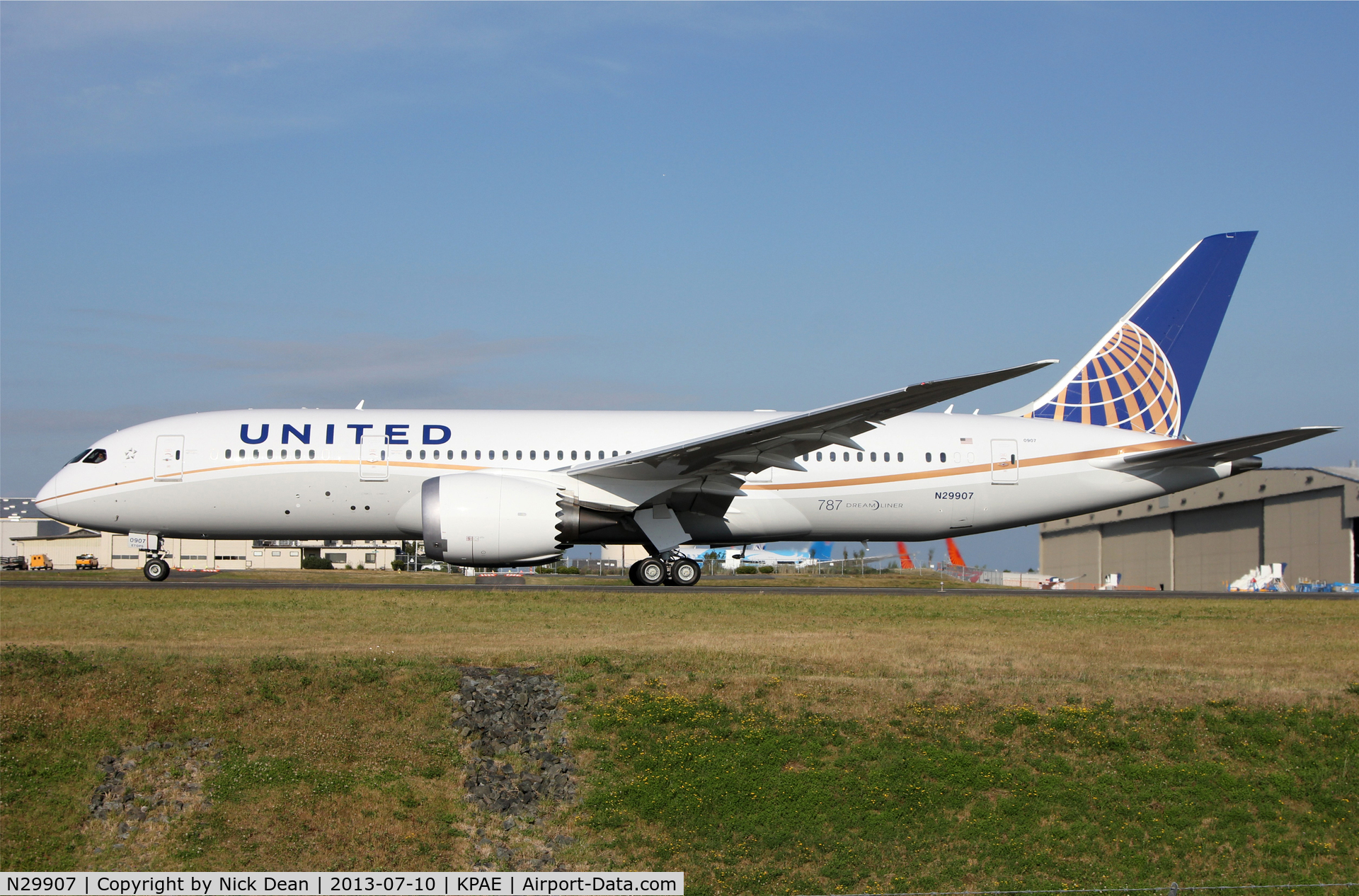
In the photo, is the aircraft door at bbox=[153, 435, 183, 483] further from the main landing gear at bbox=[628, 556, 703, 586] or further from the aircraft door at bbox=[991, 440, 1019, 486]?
the aircraft door at bbox=[991, 440, 1019, 486]

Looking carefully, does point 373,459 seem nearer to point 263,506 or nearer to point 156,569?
point 263,506

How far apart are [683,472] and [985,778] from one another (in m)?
10.7

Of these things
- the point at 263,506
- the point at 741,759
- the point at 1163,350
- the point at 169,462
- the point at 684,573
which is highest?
the point at 1163,350

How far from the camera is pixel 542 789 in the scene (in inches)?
458

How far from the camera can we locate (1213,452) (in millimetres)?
22625

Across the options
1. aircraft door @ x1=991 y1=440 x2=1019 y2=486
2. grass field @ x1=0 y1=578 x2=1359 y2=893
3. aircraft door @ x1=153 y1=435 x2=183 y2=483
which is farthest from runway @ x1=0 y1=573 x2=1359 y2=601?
grass field @ x1=0 y1=578 x2=1359 y2=893

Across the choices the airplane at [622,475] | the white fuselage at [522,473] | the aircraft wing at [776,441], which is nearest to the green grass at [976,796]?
the aircraft wing at [776,441]

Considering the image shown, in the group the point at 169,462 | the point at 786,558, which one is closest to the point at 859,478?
the point at 169,462

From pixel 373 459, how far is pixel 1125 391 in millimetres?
16890

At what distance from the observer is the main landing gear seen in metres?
23.5

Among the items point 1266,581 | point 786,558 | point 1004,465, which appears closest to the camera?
point 1004,465

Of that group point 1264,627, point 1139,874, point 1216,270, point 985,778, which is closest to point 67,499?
point 985,778

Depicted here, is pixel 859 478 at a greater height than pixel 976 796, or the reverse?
pixel 859 478

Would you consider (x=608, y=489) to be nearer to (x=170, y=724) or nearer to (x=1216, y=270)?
(x=170, y=724)
